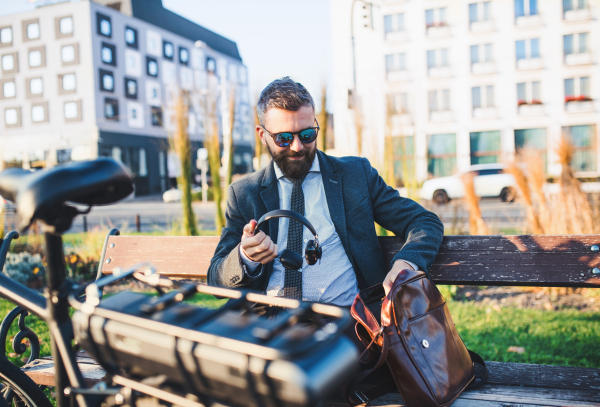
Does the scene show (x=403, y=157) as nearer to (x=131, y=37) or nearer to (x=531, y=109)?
(x=531, y=109)

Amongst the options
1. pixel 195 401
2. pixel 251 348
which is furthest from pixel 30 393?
pixel 251 348

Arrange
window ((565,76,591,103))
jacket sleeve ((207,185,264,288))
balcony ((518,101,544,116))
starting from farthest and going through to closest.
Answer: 1. balcony ((518,101,544,116))
2. window ((565,76,591,103))
3. jacket sleeve ((207,185,264,288))

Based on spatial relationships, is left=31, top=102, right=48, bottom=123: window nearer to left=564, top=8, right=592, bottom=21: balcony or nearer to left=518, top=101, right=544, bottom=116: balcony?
left=518, top=101, right=544, bottom=116: balcony

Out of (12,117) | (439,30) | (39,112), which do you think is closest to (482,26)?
(439,30)

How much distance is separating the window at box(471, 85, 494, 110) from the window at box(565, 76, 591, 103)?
15.0 feet

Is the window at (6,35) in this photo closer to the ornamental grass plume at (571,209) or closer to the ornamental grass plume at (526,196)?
the ornamental grass plume at (526,196)

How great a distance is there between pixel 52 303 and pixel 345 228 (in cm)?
143

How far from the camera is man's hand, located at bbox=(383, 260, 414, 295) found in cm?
180

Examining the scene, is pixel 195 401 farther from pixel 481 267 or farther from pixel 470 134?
pixel 470 134

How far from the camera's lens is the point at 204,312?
1.14 m

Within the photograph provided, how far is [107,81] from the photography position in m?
34.2

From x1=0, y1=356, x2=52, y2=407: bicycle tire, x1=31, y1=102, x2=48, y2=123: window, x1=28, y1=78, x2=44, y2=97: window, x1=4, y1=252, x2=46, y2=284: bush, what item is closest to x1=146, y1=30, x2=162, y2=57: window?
x1=28, y1=78, x2=44, y2=97: window

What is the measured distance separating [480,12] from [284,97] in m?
33.4

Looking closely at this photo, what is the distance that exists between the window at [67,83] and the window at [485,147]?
2878 centimetres
